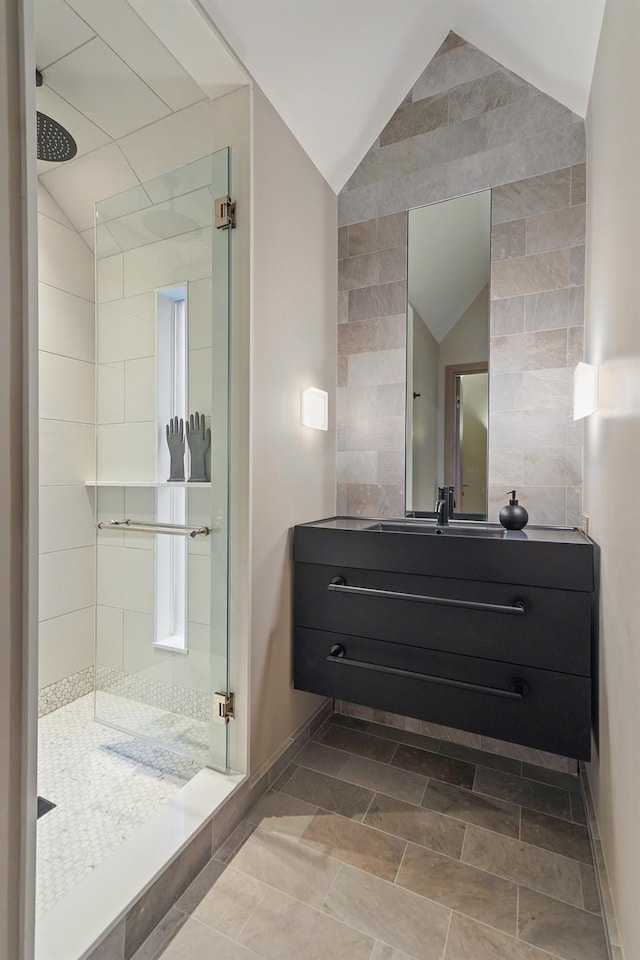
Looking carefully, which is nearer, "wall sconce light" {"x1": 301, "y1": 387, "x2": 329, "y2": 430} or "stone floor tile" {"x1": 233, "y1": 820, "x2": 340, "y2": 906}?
"stone floor tile" {"x1": 233, "y1": 820, "x2": 340, "y2": 906}

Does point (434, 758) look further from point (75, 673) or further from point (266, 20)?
point (266, 20)

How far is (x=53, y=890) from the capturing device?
1237 millimetres

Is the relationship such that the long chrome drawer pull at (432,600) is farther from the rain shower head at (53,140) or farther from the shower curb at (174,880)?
the rain shower head at (53,140)

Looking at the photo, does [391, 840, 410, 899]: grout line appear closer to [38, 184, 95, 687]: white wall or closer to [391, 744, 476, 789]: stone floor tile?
[391, 744, 476, 789]: stone floor tile

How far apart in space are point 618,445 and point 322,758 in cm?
160

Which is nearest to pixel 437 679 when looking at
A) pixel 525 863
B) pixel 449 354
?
pixel 525 863

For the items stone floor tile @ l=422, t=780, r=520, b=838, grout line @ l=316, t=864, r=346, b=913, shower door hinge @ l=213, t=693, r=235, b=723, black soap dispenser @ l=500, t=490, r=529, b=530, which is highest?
black soap dispenser @ l=500, t=490, r=529, b=530

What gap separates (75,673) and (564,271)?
9.57 feet

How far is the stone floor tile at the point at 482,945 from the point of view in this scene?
112cm

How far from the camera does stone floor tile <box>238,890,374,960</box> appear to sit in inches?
44.2

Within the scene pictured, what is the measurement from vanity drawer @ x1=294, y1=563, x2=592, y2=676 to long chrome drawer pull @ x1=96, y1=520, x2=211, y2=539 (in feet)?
1.50

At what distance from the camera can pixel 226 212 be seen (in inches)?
62.5

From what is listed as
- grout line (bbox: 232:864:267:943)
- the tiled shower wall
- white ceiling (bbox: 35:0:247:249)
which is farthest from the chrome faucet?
white ceiling (bbox: 35:0:247:249)

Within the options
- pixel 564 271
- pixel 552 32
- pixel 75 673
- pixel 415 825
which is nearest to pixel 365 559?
pixel 415 825
